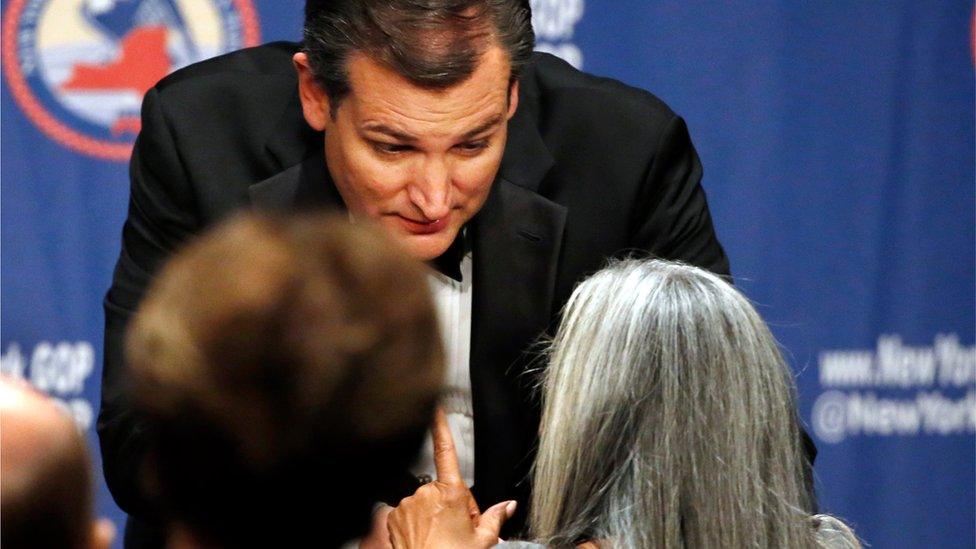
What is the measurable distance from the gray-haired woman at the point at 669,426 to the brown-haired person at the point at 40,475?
2.21 feet

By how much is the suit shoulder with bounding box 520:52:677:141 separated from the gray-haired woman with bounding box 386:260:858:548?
1.60 feet

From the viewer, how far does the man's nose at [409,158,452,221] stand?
1654mm

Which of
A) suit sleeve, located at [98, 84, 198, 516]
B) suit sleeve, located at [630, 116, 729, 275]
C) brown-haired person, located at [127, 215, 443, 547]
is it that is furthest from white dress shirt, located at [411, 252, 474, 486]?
brown-haired person, located at [127, 215, 443, 547]

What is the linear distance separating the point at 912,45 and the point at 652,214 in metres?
1.36

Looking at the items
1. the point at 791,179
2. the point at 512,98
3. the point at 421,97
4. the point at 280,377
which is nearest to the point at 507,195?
the point at 512,98

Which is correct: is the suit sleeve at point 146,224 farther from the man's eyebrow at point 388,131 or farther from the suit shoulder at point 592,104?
the suit shoulder at point 592,104

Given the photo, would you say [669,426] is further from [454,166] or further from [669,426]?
[454,166]

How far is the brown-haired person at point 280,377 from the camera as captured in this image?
31.9 inches

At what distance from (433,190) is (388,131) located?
0.09 metres

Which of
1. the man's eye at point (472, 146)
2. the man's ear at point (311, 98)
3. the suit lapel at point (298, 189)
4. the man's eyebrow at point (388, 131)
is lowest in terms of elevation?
the suit lapel at point (298, 189)

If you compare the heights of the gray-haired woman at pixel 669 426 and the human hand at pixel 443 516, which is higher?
the gray-haired woman at pixel 669 426

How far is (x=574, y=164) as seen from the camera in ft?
6.22

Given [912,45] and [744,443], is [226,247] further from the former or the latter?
[912,45]

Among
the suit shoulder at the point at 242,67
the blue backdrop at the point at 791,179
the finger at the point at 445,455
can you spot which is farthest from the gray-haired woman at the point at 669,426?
the blue backdrop at the point at 791,179
